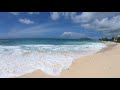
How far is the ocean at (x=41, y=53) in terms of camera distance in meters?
3.44

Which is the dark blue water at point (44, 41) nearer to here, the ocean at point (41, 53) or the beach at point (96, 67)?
the ocean at point (41, 53)

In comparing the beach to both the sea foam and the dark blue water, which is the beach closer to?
the sea foam

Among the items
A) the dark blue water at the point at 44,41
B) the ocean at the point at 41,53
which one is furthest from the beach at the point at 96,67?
the dark blue water at the point at 44,41

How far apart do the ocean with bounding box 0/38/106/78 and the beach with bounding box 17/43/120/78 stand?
0.20ft

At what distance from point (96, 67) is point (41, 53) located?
28.8 inches

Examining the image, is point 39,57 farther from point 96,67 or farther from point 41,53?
point 96,67

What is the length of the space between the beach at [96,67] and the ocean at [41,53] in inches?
2.3

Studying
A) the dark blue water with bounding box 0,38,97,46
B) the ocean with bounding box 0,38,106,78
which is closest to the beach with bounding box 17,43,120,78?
the ocean with bounding box 0,38,106,78

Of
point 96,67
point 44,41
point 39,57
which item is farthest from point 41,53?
point 96,67

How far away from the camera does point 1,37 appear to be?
11.4 feet

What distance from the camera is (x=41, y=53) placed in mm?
3488

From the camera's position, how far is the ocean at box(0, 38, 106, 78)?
3439 mm
